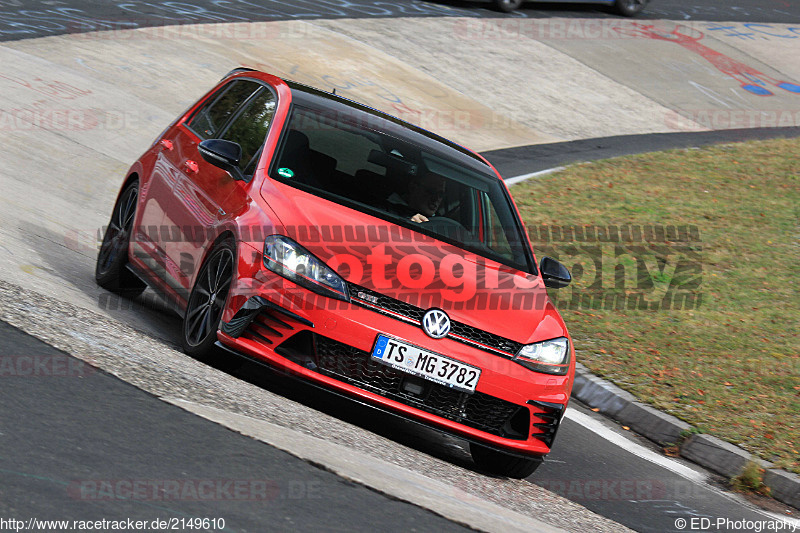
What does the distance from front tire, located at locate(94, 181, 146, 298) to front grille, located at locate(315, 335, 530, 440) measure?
2.54m

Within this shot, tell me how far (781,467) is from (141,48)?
13.1 meters

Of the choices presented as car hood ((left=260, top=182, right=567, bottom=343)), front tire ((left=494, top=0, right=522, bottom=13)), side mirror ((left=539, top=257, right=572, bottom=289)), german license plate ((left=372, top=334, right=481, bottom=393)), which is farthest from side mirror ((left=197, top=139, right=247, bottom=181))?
front tire ((left=494, top=0, right=522, bottom=13))

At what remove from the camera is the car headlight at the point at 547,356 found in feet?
18.8

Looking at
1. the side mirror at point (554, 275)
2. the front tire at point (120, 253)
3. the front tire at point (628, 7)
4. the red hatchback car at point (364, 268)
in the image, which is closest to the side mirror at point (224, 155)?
the red hatchback car at point (364, 268)

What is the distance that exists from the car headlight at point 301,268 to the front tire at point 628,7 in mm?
23891

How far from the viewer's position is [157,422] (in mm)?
4699

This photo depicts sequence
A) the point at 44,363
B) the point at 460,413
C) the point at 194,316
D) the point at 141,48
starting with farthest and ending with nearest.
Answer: the point at 141,48 < the point at 194,316 < the point at 460,413 < the point at 44,363

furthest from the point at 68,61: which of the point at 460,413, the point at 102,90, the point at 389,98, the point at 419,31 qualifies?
the point at 460,413

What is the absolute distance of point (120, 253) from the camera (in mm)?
7699

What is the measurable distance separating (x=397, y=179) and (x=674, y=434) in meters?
2.81

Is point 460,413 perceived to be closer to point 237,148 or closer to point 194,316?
point 194,316

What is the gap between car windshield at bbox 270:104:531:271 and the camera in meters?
6.43

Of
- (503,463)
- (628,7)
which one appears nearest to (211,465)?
(503,463)

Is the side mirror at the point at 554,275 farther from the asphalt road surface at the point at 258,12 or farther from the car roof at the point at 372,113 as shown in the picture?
the asphalt road surface at the point at 258,12
